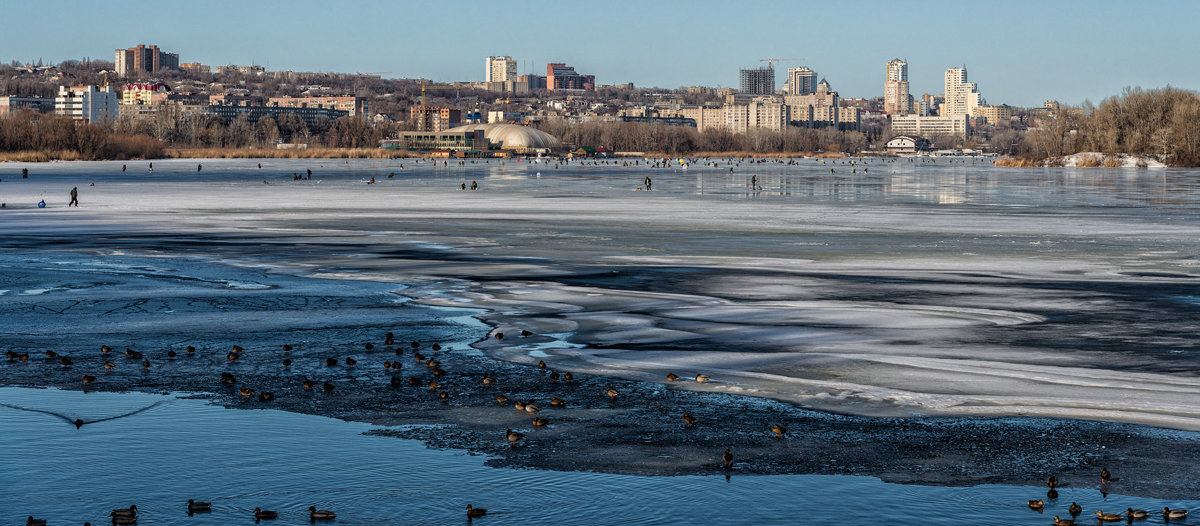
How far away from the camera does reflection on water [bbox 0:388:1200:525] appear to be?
6680 mm

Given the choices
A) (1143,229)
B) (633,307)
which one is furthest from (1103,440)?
(1143,229)

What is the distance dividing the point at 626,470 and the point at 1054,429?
309 centimetres

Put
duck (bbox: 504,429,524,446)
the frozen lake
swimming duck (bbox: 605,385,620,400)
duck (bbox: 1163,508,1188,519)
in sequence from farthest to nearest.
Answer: the frozen lake → swimming duck (bbox: 605,385,620,400) → duck (bbox: 504,429,524,446) → duck (bbox: 1163,508,1188,519)

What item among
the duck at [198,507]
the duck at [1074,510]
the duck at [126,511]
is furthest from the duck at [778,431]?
the duck at [126,511]

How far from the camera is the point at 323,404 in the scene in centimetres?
945

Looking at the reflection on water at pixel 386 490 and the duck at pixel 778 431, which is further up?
the duck at pixel 778 431

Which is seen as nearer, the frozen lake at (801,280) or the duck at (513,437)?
the duck at (513,437)

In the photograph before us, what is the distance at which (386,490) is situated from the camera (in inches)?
282

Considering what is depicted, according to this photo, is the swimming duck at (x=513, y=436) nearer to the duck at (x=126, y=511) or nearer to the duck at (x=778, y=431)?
the duck at (x=778, y=431)

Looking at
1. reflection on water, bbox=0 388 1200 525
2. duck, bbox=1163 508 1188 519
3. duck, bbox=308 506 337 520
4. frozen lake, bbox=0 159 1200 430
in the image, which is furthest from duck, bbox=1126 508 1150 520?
duck, bbox=308 506 337 520

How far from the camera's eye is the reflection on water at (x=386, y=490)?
668cm

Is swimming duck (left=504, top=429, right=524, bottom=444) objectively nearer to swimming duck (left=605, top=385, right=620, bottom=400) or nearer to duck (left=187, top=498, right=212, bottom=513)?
swimming duck (left=605, top=385, right=620, bottom=400)

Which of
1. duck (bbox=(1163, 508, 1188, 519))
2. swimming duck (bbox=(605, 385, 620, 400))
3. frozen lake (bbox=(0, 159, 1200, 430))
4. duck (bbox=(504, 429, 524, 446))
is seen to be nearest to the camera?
duck (bbox=(1163, 508, 1188, 519))

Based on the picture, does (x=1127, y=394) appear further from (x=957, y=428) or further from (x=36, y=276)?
(x=36, y=276)
